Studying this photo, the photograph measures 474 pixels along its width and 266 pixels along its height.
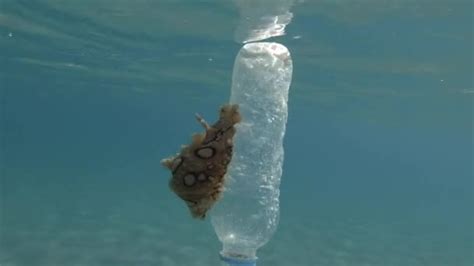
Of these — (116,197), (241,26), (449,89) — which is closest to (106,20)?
(241,26)

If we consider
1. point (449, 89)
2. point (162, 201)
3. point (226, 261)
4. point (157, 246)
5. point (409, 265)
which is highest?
point (226, 261)

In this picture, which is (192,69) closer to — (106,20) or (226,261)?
(106,20)

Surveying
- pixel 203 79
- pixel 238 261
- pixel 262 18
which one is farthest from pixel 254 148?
pixel 203 79

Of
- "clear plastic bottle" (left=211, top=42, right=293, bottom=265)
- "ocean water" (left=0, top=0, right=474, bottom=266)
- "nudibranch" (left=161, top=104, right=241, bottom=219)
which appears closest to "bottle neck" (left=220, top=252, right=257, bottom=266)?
"clear plastic bottle" (left=211, top=42, right=293, bottom=265)

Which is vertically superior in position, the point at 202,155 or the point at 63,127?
the point at 202,155

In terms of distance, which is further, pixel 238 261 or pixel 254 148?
pixel 254 148

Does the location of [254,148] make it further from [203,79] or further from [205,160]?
[203,79]

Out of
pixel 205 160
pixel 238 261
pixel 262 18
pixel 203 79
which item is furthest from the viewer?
pixel 203 79

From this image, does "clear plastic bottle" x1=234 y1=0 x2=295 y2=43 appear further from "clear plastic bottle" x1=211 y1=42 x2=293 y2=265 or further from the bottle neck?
the bottle neck
